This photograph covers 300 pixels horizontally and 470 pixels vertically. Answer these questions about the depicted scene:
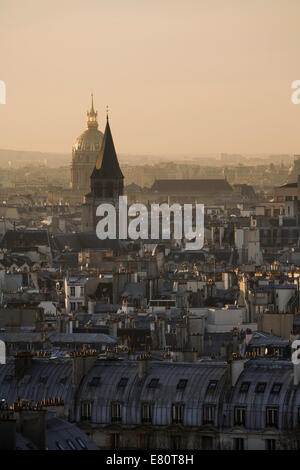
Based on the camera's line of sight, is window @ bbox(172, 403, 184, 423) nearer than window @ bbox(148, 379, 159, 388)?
Yes

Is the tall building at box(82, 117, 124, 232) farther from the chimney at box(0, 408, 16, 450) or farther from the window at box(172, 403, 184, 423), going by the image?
the chimney at box(0, 408, 16, 450)

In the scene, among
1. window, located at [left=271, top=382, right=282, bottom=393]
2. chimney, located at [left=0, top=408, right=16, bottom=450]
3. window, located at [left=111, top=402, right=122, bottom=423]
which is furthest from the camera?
window, located at [left=111, top=402, right=122, bottom=423]

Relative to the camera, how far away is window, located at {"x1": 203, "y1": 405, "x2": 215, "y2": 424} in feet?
167

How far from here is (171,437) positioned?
165ft

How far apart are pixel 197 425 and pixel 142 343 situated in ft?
58.7

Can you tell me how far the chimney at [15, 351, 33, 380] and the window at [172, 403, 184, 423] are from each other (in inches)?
172

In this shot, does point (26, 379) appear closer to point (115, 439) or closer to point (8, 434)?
point (115, 439)

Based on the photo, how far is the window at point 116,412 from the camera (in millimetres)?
51469

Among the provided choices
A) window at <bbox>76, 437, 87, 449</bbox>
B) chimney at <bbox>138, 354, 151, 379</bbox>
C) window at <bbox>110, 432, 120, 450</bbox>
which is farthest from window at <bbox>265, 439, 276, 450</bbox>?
window at <bbox>76, 437, 87, 449</bbox>

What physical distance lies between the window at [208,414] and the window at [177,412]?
1.75 ft

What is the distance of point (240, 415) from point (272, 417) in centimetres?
80

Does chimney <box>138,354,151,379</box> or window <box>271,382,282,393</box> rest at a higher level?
chimney <box>138,354,151,379</box>

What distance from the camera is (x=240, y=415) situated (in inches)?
1997

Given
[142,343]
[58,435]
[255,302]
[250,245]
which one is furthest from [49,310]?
[250,245]
